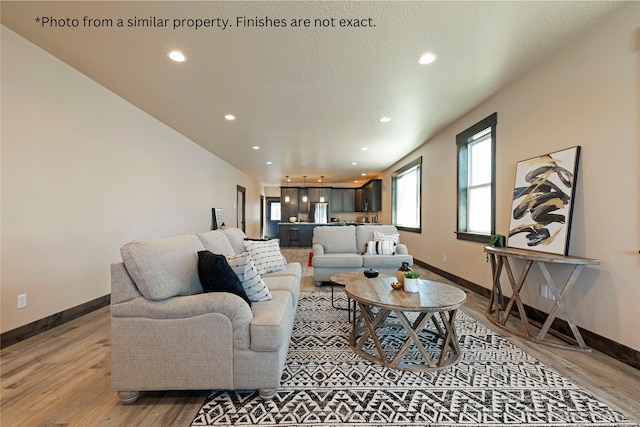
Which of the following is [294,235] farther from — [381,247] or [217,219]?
[381,247]

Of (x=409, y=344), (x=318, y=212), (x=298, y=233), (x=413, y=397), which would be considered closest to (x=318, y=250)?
(x=409, y=344)

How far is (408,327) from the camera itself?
1.98 m

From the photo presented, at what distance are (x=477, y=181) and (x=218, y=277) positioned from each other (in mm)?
3851

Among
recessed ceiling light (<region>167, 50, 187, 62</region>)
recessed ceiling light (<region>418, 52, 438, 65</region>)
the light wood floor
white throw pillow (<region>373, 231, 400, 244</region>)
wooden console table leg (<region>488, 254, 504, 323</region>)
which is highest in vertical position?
recessed ceiling light (<region>418, 52, 438, 65</region>)

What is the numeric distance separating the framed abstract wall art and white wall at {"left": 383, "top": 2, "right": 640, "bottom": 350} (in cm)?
8

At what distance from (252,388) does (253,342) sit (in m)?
0.28

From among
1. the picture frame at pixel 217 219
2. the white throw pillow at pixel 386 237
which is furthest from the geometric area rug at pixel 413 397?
the picture frame at pixel 217 219

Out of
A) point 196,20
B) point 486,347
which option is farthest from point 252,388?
point 196,20

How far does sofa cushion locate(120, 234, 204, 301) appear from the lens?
1.55m

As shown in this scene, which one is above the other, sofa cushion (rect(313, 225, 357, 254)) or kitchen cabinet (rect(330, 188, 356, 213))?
kitchen cabinet (rect(330, 188, 356, 213))

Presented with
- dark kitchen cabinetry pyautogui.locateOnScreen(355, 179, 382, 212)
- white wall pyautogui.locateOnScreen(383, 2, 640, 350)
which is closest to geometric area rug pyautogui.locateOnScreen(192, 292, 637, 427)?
white wall pyautogui.locateOnScreen(383, 2, 640, 350)

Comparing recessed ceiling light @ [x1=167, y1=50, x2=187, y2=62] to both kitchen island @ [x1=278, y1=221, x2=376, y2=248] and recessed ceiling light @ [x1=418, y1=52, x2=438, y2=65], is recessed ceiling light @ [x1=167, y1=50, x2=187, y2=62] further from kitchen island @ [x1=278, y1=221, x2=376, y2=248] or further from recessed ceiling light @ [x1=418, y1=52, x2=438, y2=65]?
kitchen island @ [x1=278, y1=221, x2=376, y2=248]

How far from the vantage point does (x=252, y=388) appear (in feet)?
5.21

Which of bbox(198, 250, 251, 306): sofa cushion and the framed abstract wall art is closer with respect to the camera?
bbox(198, 250, 251, 306): sofa cushion
